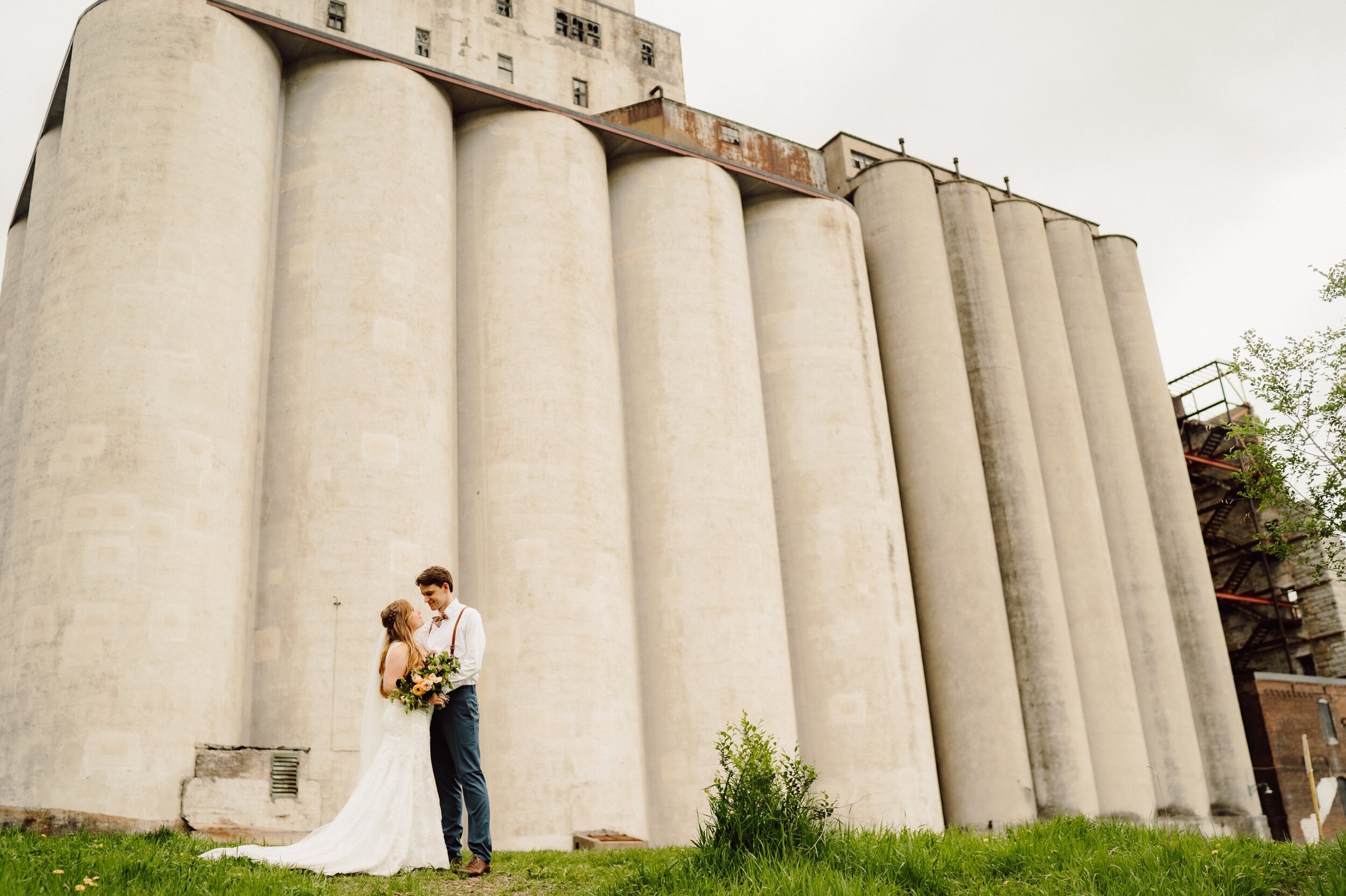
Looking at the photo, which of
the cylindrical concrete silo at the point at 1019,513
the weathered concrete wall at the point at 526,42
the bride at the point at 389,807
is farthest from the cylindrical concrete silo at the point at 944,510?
the bride at the point at 389,807

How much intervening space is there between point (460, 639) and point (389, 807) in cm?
160

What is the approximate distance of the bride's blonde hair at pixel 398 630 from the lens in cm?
1062

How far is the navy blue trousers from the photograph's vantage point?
10352 mm

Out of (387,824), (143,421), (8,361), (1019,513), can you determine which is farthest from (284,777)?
(1019,513)

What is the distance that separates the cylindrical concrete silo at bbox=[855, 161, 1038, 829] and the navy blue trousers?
20.7 m

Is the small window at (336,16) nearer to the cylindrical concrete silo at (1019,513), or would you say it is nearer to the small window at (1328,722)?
the cylindrical concrete silo at (1019,513)

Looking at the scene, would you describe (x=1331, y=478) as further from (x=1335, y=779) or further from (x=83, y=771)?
(x=83, y=771)

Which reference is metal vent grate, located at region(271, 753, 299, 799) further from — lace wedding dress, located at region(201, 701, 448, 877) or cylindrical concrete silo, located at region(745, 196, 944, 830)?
cylindrical concrete silo, located at region(745, 196, 944, 830)

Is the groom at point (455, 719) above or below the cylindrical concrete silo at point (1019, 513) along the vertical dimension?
below

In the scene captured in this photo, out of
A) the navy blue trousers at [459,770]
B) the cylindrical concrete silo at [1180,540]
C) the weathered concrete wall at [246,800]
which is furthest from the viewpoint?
the cylindrical concrete silo at [1180,540]

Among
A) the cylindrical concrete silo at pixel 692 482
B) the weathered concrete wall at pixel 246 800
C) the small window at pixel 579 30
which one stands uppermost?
the small window at pixel 579 30

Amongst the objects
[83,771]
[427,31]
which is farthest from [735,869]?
[427,31]

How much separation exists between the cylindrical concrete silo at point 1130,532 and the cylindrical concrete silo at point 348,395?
74.8ft

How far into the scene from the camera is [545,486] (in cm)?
2325
